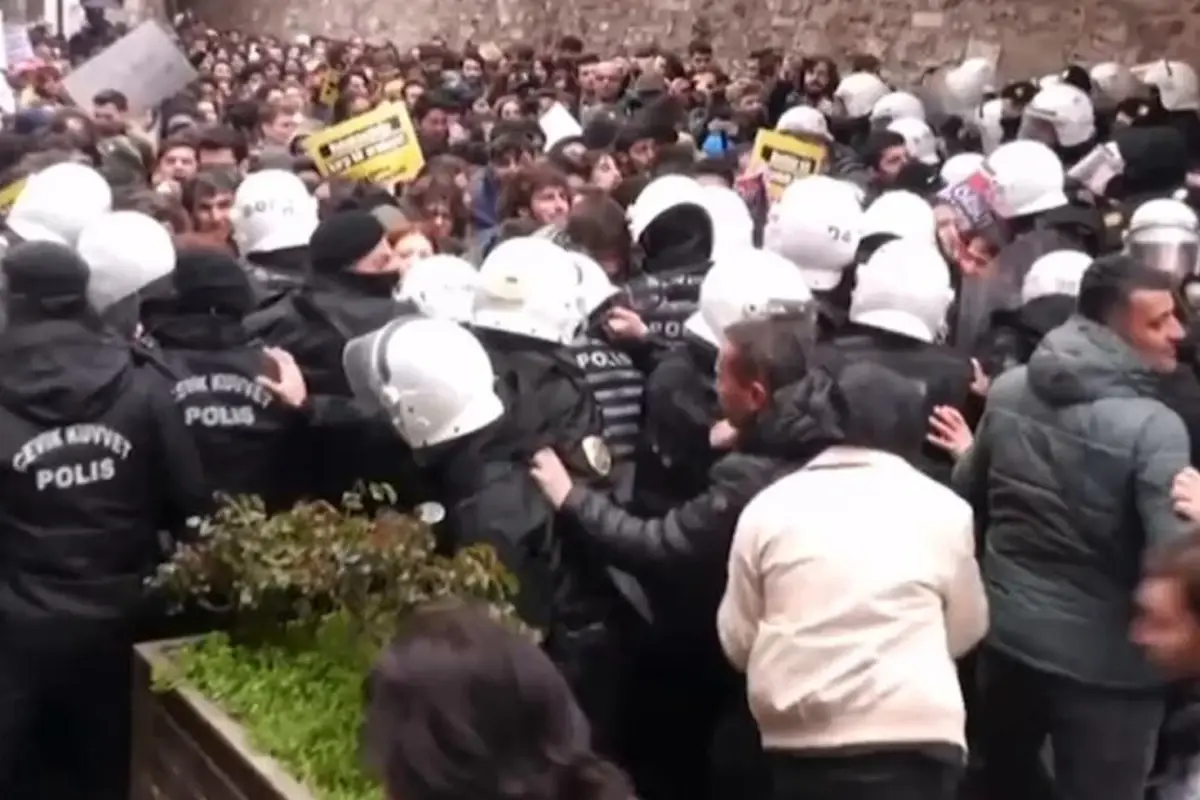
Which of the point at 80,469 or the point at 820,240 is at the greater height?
the point at 820,240

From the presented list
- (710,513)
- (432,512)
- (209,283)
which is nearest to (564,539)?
(432,512)

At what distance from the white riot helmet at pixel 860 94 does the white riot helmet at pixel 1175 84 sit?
158 cm

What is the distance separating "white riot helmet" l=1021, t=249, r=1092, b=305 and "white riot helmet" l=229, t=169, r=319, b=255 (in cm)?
225

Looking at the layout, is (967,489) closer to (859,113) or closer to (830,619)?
(830,619)

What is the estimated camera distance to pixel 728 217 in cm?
713

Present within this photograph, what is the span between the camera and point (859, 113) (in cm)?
1184

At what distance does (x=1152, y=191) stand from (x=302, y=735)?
18.0 ft

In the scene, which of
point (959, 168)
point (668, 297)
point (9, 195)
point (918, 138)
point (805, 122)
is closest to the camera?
point (668, 297)

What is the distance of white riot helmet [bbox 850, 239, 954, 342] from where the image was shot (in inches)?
205

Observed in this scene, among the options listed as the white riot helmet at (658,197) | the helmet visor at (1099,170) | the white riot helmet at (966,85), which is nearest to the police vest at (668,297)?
the white riot helmet at (658,197)

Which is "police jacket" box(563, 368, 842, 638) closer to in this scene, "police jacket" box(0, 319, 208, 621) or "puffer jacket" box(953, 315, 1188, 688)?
"puffer jacket" box(953, 315, 1188, 688)

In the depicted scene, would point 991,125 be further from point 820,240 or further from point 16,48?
point 16,48

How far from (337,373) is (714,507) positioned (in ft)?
4.20

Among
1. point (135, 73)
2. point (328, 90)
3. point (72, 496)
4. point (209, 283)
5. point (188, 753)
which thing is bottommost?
point (328, 90)
